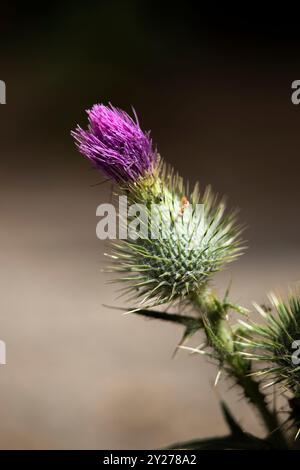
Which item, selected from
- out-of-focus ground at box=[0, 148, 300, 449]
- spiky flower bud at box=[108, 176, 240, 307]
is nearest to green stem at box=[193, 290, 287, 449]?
spiky flower bud at box=[108, 176, 240, 307]

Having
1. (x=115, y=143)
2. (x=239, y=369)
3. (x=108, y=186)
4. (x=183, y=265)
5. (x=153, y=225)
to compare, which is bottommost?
(x=239, y=369)

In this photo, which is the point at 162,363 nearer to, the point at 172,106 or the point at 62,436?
the point at 62,436

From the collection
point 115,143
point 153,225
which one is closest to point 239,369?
point 153,225

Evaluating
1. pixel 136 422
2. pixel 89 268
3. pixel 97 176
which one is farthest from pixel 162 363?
pixel 97 176

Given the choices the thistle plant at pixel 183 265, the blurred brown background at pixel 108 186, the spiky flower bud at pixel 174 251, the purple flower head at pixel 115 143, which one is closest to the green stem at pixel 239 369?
the thistle plant at pixel 183 265

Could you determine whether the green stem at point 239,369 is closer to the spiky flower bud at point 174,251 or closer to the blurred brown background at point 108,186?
the spiky flower bud at point 174,251

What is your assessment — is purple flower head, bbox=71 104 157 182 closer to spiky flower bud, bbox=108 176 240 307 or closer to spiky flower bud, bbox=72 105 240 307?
spiky flower bud, bbox=72 105 240 307

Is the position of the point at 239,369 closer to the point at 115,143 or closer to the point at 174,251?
the point at 174,251
